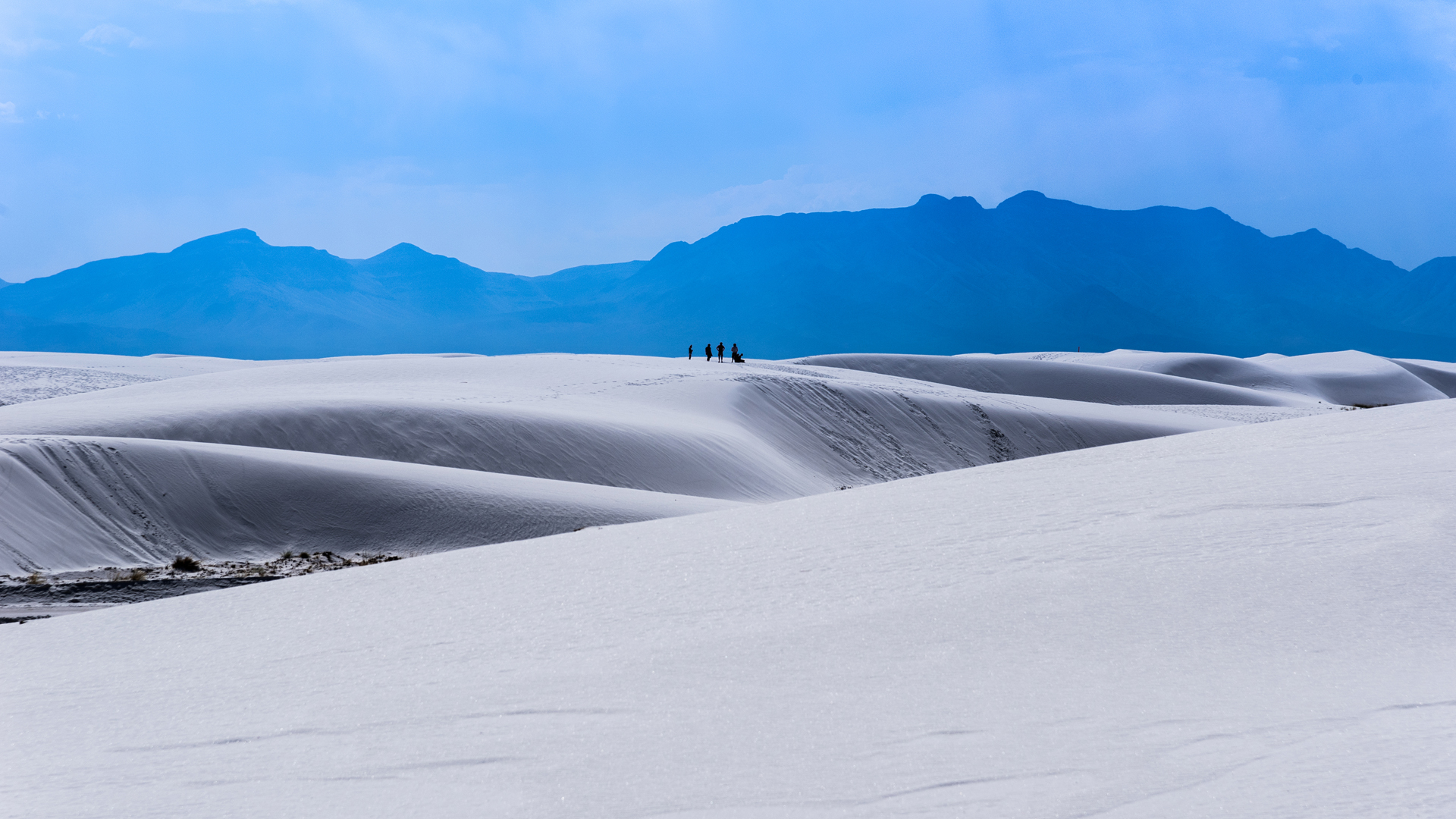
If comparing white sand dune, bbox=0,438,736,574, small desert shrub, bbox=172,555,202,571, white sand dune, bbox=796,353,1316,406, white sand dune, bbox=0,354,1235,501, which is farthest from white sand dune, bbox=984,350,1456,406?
small desert shrub, bbox=172,555,202,571

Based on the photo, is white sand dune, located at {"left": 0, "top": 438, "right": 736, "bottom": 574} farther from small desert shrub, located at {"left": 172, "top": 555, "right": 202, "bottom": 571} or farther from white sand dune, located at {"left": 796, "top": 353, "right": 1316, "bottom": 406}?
white sand dune, located at {"left": 796, "top": 353, "right": 1316, "bottom": 406}

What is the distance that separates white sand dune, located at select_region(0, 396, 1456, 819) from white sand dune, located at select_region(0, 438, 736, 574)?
271 inches

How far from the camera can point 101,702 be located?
4.45 metres

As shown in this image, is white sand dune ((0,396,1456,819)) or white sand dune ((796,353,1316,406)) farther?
white sand dune ((796,353,1316,406))

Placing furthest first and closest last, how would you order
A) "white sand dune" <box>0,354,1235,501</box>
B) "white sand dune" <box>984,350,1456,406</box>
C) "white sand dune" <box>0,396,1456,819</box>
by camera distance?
"white sand dune" <box>984,350,1456,406</box>, "white sand dune" <box>0,354,1235,501</box>, "white sand dune" <box>0,396,1456,819</box>

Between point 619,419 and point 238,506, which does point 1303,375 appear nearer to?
point 619,419

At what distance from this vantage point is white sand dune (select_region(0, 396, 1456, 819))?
112 inches

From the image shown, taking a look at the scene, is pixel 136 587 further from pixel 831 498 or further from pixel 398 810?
pixel 398 810

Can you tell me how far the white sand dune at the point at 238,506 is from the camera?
12688mm

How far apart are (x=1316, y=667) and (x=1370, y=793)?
1.03m

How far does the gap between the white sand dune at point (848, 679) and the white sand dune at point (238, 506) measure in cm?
689

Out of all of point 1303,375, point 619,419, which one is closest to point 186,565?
point 619,419

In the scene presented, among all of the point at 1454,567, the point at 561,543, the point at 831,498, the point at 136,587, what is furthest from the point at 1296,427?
the point at 136,587

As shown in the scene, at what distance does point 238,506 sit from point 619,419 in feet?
31.7
